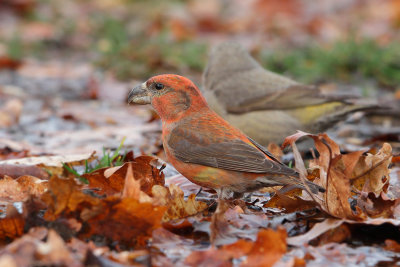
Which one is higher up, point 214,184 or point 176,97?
point 176,97

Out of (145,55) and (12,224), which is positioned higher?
(12,224)

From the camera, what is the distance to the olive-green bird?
6520 mm

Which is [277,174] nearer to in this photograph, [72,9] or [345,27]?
[345,27]

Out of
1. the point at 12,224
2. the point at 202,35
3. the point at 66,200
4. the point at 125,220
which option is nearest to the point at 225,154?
the point at 125,220

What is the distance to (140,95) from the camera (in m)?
4.52

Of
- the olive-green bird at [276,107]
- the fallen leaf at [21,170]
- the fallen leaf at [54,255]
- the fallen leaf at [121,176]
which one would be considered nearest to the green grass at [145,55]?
the olive-green bird at [276,107]

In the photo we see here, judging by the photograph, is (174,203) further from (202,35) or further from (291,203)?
(202,35)

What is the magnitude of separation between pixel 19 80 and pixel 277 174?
21.2 feet

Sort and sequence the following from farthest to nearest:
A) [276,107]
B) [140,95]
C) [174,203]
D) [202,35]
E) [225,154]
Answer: [202,35] → [276,107] → [140,95] → [225,154] → [174,203]

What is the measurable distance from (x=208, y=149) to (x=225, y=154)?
0.13m

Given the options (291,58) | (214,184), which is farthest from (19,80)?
(214,184)

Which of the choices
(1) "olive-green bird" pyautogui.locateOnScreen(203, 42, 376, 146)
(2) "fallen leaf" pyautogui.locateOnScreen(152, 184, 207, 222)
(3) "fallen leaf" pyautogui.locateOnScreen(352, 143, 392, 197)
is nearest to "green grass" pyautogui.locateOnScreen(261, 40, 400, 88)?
(1) "olive-green bird" pyautogui.locateOnScreen(203, 42, 376, 146)

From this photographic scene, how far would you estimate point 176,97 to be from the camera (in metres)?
4.40

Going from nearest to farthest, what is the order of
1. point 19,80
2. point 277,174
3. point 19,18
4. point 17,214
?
point 17,214 < point 277,174 < point 19,80 < point 19,18
